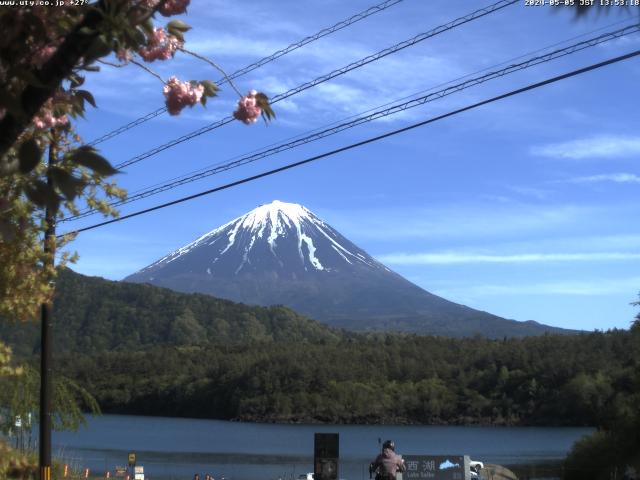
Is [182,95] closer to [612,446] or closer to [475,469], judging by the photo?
[475,469]

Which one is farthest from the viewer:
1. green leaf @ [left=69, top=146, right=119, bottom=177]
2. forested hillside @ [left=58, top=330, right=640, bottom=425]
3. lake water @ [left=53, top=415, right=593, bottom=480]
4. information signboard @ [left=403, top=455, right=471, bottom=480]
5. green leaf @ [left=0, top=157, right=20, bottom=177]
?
forested hillside @ [left=58, top=330, right=640, bottom=425]

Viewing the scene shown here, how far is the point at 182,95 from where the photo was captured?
15.0 ft

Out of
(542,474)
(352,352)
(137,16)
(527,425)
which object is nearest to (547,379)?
(527,425)

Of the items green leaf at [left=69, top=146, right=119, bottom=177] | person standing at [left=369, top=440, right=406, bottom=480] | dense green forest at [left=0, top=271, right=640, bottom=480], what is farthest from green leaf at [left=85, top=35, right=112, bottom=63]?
dense green forest at [left=0, top=271, right=640, bottom=480]

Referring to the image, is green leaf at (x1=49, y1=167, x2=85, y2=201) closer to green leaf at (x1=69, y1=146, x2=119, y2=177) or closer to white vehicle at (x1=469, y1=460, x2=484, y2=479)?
green leaf at (x1=69, y1=146, x2=119, y2=177)

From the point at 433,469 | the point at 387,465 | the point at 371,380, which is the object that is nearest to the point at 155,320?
the point at 371,380

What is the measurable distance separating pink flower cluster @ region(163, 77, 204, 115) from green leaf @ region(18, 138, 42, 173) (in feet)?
4.06

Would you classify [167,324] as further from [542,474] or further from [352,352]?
[542,474]

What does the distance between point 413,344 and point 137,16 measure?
13759cm

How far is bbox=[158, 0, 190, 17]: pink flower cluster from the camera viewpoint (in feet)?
13.6

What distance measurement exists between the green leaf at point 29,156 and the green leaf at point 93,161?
12cm

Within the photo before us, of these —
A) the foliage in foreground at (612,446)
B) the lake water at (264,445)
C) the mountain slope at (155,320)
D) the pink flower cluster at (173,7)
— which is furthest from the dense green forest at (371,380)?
the pink flower cluster at (173,7)

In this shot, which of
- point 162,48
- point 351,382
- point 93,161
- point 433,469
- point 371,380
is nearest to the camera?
point 93,161

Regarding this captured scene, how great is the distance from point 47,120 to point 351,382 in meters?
117
